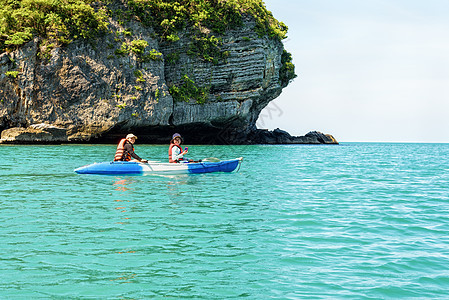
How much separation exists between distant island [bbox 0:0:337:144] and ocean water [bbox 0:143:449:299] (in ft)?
90.0

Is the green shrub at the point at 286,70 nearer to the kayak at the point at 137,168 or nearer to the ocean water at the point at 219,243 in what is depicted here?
the kayak at the point at 137,168

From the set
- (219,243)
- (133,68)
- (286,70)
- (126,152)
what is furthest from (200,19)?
(219,243)

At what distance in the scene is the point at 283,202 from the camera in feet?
36.6

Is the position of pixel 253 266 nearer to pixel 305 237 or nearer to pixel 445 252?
pixel 305 237

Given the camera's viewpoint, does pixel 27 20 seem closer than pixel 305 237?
No

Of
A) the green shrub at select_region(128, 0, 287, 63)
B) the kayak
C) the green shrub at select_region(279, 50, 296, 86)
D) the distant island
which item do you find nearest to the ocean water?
the kayak

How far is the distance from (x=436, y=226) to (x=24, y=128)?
36743 mm

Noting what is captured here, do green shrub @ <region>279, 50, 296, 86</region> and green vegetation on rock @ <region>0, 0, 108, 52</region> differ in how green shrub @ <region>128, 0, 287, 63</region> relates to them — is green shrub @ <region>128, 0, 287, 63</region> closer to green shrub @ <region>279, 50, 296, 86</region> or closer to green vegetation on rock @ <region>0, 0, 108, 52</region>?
green vegetation on rock @ <region>0, 0, 108, 52</region>

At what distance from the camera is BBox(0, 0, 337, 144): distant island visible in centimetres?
3766

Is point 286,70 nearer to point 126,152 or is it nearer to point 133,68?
point 133,68

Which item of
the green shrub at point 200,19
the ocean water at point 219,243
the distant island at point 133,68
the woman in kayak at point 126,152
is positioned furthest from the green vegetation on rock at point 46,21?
the ocean water at point 219,243

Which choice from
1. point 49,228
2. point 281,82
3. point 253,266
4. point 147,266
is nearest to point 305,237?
point 253,266

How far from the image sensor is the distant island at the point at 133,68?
37656 mm

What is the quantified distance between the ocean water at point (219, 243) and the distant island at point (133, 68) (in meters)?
27.4
